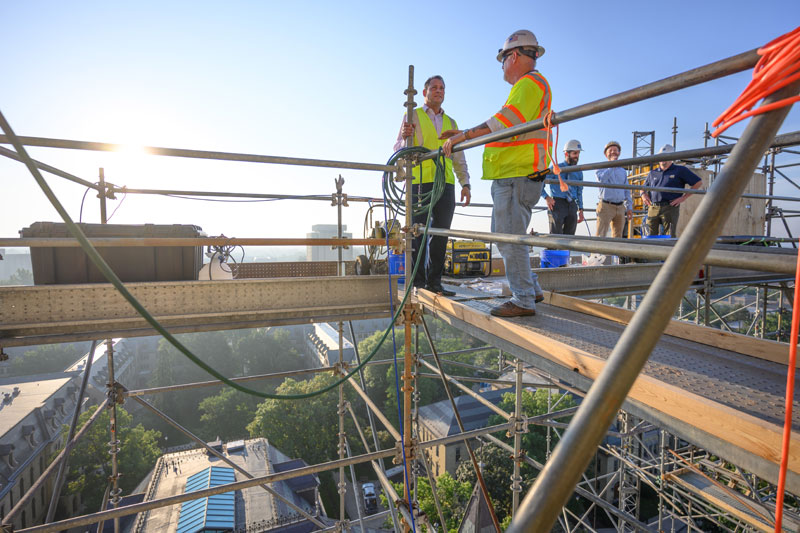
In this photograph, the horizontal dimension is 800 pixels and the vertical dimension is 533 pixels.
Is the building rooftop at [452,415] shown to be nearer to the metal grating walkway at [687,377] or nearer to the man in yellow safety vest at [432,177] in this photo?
the man in yellow safety vest at [432,177]

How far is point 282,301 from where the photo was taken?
3.68m

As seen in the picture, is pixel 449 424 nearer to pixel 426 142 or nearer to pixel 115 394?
pixel 115 394

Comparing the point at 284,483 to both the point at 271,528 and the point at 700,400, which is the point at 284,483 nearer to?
the point at 271,528

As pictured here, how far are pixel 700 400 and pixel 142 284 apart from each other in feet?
12.3

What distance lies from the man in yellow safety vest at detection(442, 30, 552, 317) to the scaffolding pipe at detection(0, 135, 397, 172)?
3.10 feet

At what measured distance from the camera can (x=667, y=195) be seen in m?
6.87

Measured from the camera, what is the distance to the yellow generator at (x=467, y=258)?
6.80m

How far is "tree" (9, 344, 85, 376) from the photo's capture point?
4006cm

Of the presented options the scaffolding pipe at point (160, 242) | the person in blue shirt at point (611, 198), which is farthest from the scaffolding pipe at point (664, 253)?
the person in blue shirt at point (611, 198)

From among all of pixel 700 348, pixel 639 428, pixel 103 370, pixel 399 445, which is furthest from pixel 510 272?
pixel 103 370

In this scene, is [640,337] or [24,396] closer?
[640,337]

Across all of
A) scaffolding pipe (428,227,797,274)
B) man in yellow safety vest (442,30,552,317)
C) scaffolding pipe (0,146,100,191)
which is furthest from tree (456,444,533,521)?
scaffolding pipe (428,227,797,274)

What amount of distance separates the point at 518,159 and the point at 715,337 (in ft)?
5.72

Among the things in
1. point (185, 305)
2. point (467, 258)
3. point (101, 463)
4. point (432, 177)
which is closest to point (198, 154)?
point (185, 305)
